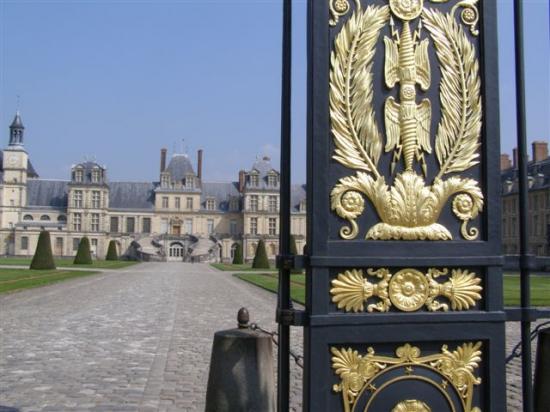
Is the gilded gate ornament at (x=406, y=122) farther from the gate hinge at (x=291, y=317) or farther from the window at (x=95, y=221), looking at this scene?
the window at (x=95, y=221)

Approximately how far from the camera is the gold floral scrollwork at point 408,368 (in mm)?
2113

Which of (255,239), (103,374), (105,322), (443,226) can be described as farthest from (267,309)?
(255,239)

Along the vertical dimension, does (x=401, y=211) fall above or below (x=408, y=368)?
above

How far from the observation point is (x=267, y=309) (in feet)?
39.1

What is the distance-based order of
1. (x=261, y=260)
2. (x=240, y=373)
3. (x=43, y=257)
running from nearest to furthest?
(x=240, y=373), (x=43, y=257), (x=261, y=260)

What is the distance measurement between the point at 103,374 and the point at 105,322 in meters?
4.18

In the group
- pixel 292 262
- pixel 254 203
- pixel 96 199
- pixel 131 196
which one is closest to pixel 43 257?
pixel 292 262

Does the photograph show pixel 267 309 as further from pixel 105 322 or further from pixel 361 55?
pixel 361 55

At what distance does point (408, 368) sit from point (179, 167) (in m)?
64.7

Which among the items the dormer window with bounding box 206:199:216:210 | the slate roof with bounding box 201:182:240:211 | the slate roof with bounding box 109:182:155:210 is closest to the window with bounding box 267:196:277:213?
the slate roof with bounding box 201:182:240:211

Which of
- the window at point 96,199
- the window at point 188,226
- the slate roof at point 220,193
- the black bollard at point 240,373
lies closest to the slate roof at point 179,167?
the slate roof at point 220,193

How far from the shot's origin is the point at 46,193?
2552 inches

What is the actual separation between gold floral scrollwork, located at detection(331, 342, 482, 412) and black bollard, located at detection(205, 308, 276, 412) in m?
0.63

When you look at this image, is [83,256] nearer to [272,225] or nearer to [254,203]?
Result: [254,203]
